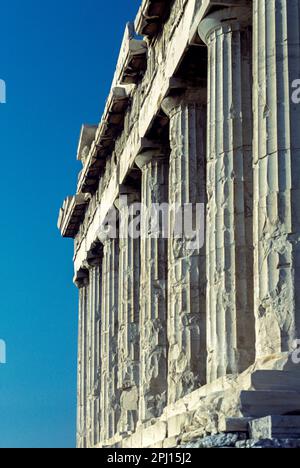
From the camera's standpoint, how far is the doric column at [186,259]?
91.6ft

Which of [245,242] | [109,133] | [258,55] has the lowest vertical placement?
[245,242]

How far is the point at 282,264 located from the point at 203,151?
9342 millimetres

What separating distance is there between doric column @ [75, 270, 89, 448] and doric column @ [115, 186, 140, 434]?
36.8 feet

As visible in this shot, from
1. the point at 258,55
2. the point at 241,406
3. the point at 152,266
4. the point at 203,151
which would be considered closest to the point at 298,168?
the point at 258,55

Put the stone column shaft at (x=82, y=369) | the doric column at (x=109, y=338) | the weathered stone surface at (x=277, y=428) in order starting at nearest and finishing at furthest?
the weathered stone surface at (x=277, y=428), the doric column at (x=109, y=338), the stone column shaft at (x=82, y=369)

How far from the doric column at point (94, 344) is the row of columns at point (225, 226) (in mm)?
8967

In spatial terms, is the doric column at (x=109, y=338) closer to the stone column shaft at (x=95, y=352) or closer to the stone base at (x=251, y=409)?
the stone column shaft at (x=95, y=352)

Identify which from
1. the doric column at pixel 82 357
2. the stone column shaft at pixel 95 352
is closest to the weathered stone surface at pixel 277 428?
the stone column shaft at pixel 95 352

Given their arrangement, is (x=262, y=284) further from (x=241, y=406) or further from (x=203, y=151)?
(x=203, y=151)

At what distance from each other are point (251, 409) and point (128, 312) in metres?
18.2

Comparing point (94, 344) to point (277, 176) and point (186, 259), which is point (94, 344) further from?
point (277, 176)

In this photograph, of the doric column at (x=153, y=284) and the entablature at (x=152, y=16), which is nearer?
the entablature at (x=152, y=16)

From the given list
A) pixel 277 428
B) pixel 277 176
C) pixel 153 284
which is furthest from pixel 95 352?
pixel 277 428

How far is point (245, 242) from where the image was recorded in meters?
24.2
